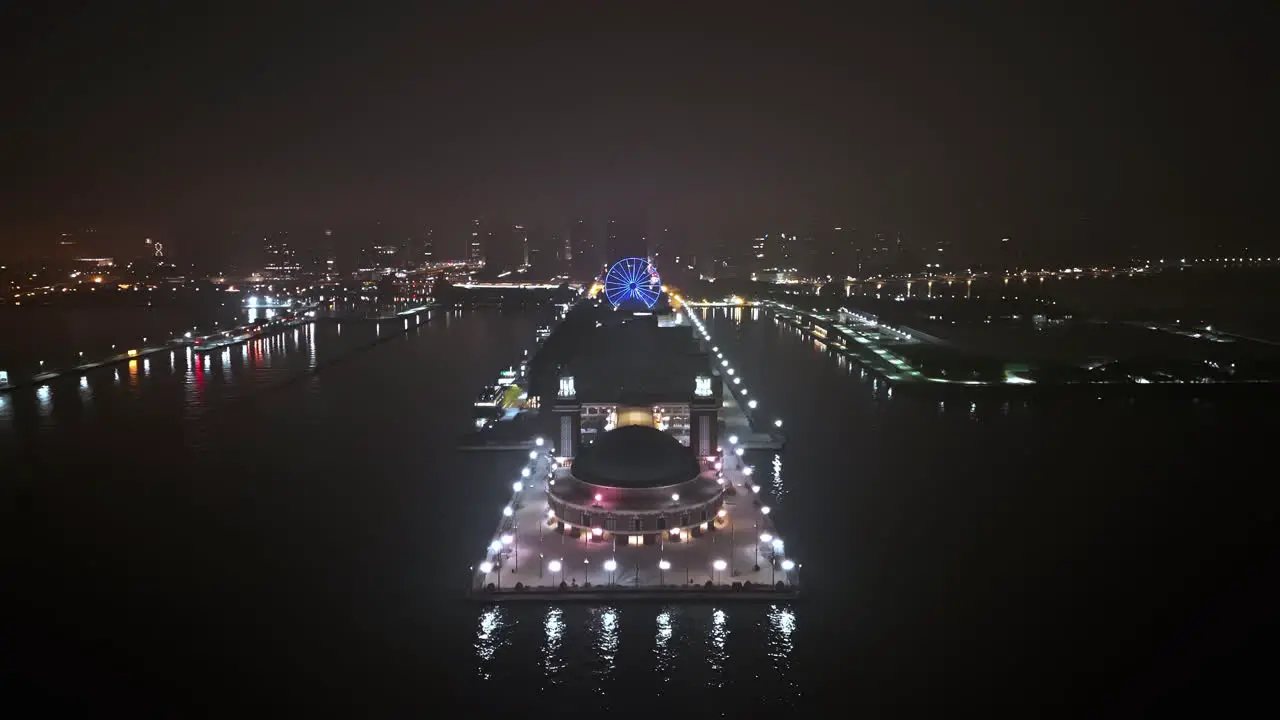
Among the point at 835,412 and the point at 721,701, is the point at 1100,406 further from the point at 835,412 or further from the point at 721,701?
the point at 721,701

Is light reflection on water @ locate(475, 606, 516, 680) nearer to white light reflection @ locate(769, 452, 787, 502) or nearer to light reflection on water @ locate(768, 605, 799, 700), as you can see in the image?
light reflection on water @ locate(768, 605, 799, 700)

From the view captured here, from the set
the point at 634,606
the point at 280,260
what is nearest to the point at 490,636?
the point at 634,606

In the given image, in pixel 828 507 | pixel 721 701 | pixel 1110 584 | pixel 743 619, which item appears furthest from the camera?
pixel 828 507

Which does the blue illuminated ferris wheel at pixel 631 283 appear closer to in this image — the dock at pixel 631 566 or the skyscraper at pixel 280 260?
the dock at pixel 631 566

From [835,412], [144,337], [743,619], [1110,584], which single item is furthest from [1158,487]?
[144,337]

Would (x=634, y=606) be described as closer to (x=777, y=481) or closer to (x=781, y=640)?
(x=781, y=640)

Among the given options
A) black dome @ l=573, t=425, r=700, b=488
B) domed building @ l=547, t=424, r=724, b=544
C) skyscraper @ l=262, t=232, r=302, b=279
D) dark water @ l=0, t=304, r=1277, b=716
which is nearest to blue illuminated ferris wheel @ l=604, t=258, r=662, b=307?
dark water @ l=0, t=304, r=1277, b=716
